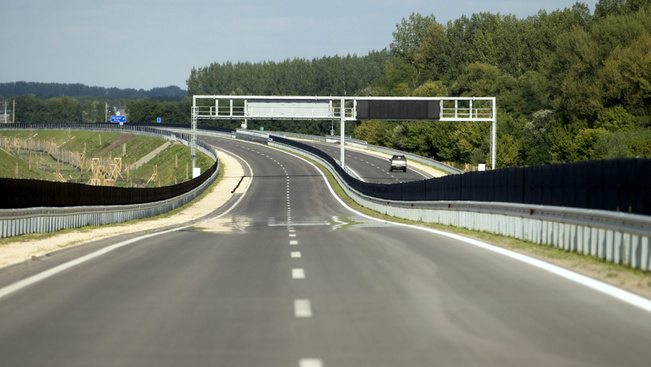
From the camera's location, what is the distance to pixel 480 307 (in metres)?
8.42

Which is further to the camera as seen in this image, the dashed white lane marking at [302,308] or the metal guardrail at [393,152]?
the metal guardrail at [393,152]

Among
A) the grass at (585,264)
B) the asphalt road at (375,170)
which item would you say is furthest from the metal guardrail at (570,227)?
the asphalt road at (375,170)

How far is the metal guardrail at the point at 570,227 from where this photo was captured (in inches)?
440

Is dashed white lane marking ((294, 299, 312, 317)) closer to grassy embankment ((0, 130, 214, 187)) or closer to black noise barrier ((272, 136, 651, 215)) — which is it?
black noise barrier ((272, 136, 651, 215))

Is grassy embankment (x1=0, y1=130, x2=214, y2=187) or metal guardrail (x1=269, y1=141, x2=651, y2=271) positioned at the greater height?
grassy embankment (x1=0, y1=130, x2=214, y2=187)

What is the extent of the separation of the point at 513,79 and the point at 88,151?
72.7m

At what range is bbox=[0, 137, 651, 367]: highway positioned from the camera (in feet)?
20.8

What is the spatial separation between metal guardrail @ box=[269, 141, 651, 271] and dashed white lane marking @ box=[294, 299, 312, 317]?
4.79 m

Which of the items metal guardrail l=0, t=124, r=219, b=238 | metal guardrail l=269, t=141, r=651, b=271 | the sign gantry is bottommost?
metal guardrail l=0, t=124, r=219, b=238

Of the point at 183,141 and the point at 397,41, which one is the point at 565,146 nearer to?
the point at 183,141

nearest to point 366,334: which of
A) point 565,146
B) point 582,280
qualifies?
point 582,280

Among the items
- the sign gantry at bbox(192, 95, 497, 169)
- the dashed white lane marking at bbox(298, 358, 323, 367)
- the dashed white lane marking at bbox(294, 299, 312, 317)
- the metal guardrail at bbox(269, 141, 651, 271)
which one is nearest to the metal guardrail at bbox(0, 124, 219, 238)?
the metal guardrail at bbox(269, 141, 651, 271)

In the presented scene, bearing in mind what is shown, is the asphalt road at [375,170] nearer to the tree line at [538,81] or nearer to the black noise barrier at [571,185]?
the tree line at [538,81]

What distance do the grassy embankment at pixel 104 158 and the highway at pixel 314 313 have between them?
220ft
